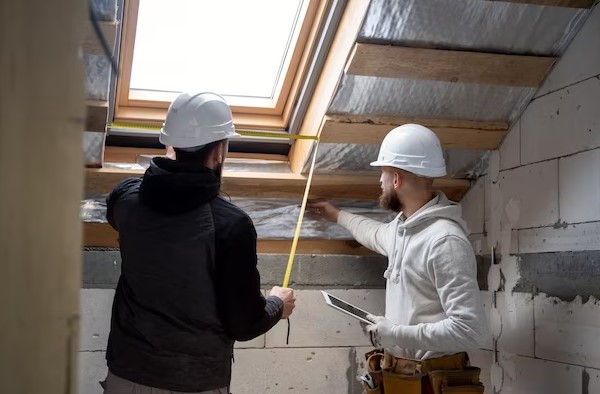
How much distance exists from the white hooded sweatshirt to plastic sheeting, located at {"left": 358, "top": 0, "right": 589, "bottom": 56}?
0.58 meters

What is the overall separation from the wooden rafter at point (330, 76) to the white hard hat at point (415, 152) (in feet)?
0.97

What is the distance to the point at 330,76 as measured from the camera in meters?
2.51

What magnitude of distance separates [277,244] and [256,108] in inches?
23.8

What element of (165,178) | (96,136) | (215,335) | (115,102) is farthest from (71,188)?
(115,102)

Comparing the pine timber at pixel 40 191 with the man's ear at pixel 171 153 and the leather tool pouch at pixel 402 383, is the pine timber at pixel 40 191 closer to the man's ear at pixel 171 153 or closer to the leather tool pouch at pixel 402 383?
the man's ear at pixel 171 153

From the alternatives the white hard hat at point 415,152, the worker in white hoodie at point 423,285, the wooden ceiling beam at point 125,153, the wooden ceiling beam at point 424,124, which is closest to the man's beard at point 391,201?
the worker in white hoodie at point 423,285

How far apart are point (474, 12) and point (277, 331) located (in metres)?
1.56

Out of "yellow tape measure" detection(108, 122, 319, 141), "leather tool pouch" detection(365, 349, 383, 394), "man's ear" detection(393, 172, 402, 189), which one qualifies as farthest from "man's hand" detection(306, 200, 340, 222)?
"leather tool pouch" detection(365, 349, 383, 394)

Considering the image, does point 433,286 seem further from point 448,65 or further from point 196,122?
point 196,122

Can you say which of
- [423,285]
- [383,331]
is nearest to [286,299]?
[383,331]

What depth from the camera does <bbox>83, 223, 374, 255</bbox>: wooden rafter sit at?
8.89 ft

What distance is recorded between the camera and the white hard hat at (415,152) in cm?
242

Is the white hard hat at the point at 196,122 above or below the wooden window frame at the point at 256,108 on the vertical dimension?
below

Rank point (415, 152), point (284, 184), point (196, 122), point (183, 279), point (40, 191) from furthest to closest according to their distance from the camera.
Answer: point (284, 184)
point (415, 152)
point (196, 122)
point (183, 279)
point (40, 191)
